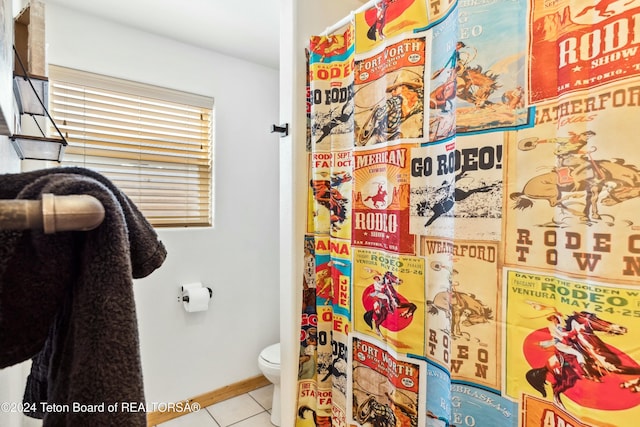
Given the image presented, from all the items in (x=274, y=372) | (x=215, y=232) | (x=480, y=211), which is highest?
(x=480, y=211)

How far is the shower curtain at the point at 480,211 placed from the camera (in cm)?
64

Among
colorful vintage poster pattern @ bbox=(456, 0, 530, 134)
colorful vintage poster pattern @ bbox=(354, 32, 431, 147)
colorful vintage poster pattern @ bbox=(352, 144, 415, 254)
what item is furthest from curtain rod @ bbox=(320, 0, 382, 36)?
colorful vintage poster pattern @ bbox=(352, 144, 415, 254)

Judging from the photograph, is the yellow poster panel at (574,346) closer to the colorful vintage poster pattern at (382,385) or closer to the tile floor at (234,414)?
the colorful vintage poster pattern at (382,385)

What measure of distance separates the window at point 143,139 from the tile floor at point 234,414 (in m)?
1.19

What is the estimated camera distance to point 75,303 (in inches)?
14.6

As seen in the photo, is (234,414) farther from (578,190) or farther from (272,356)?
(578,190)

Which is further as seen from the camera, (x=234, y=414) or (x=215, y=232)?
(x=215, y=232)

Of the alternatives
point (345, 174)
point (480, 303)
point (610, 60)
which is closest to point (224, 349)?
point (345, 174)

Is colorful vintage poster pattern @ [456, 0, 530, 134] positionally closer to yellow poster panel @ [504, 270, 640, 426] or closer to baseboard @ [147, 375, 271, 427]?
yellow poster panel @ [504, 270, 640, 426]

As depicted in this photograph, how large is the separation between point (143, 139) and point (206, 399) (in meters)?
1.68

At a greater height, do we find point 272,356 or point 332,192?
point 332,192

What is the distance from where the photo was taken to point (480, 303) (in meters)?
0.81

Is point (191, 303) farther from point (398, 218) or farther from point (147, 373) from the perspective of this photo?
point (398, 218)

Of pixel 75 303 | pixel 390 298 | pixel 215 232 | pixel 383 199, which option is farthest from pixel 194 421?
pixel 75 303
